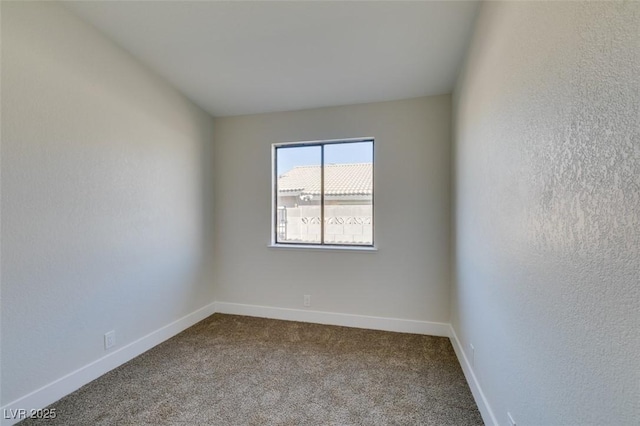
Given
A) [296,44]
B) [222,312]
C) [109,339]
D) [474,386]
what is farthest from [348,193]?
[109,339]

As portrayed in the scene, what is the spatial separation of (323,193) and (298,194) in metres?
0.32

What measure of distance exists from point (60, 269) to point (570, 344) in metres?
2.76

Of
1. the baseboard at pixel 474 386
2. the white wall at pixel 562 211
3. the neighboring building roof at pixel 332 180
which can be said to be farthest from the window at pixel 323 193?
the white wall at pixel 562 211

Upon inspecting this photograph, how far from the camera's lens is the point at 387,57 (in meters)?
2.29

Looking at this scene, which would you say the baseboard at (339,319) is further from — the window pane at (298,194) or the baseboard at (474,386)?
the window pane at (298,194)

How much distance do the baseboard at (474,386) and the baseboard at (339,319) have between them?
12.7 inches

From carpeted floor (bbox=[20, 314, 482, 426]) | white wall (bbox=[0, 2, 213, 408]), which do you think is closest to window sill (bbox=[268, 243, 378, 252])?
carpeted floor (bbox=[20, 314, 482, 426])

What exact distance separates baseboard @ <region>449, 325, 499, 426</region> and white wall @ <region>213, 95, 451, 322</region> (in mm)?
→ 521

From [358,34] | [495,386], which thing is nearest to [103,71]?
[358,34]

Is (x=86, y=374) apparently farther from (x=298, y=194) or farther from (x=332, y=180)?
(x=332, y=180)

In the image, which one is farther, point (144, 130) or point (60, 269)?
point (144, 130)

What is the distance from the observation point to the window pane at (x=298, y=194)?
334 centimetres

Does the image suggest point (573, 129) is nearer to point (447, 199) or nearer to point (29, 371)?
point (447, 199)

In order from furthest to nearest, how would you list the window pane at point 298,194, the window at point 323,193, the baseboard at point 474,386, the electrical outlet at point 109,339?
the window pane at point 298,194, the window at point 323,193, the electrical outlet at point 109,339, the baseboard at point 474,386
